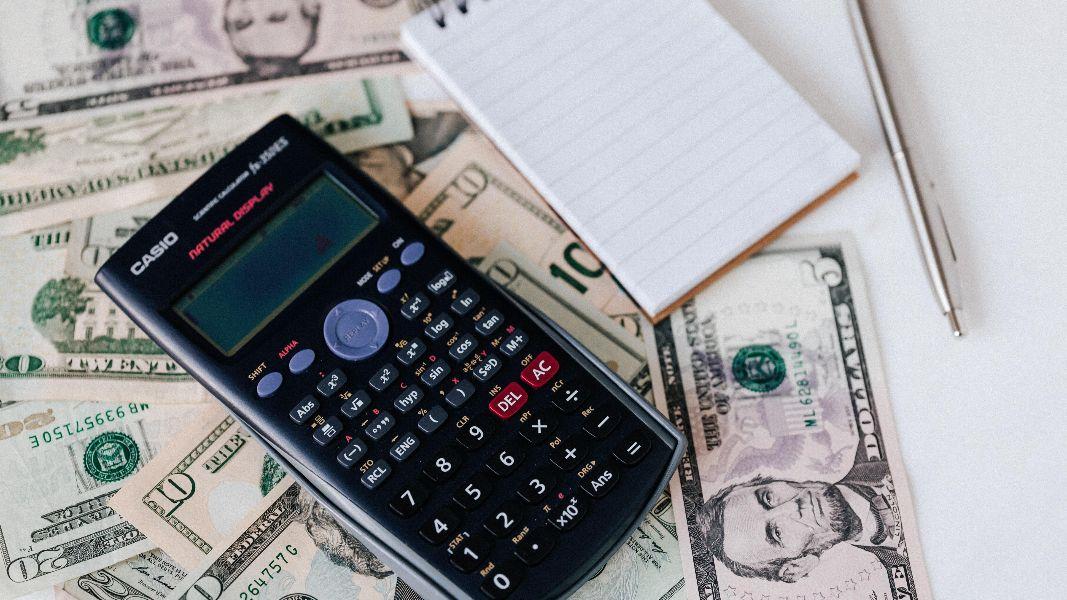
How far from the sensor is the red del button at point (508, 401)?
18.6 inches

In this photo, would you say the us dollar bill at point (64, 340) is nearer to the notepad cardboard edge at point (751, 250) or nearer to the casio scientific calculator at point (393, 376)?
the casio scientific calculator at point (393, 376)

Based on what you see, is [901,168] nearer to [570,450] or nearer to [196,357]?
[570,450]

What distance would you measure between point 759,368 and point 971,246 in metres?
0.14

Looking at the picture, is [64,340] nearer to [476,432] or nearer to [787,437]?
[476,432]

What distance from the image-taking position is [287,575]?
0.50m

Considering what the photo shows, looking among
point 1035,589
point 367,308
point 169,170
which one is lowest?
point 1035,589

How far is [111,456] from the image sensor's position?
52cm

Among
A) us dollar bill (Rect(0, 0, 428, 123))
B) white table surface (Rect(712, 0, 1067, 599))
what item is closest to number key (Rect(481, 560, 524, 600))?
white table surface (Rect(712, 0, 1067, 599))

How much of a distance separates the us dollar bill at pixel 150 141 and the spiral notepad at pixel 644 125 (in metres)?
0.05

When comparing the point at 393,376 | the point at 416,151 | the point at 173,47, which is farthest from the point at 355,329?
the point at 173,47

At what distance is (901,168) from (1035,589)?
0.75 feet

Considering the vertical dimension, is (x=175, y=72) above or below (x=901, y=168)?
above

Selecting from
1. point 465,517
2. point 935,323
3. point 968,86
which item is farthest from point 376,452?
point 968,86

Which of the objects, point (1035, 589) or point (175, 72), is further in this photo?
point (175, 72)
